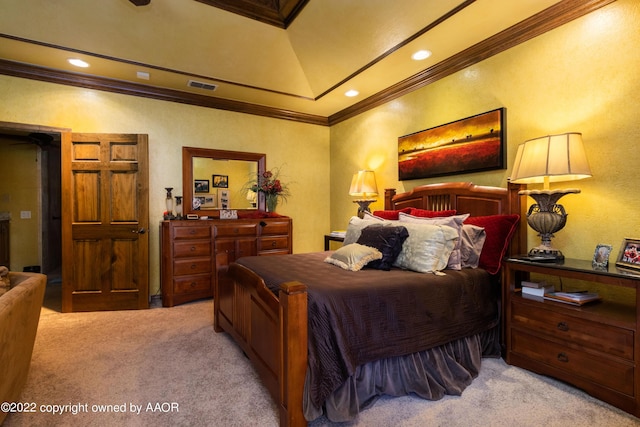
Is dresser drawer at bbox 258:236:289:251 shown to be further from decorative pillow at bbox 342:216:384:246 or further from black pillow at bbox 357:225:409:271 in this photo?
black pillow at bbox 357:225:409:271

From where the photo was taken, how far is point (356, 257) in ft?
7.54

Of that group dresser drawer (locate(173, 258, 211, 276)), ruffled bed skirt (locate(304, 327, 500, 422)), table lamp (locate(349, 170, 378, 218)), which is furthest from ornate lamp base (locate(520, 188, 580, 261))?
dresser drawer (locate(173, 258, 211, 276))

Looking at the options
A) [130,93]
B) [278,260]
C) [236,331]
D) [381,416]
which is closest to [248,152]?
[130,93]

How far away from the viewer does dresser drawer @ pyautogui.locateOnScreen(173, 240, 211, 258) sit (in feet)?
12.0

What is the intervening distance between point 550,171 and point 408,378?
165 centimetres

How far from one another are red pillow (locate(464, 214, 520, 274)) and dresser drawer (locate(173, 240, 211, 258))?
298 cm

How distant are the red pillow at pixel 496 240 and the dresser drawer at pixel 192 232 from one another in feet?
9.75

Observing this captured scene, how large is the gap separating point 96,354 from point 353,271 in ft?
6.99

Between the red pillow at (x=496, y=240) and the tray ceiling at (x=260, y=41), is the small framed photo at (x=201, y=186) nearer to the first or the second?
the tray ceiling at (x=260, y=41)

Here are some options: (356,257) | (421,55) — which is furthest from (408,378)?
(421,55)

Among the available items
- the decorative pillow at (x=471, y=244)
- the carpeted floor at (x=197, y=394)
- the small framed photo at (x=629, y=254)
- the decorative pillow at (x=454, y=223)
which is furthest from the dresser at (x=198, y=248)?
the small framed photo at (x=629, y=254)

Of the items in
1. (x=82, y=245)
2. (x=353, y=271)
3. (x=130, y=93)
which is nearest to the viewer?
(x=353, y=271)

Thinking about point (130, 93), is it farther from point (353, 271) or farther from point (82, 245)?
point (353, 271)

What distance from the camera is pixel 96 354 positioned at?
2449 millimetres
